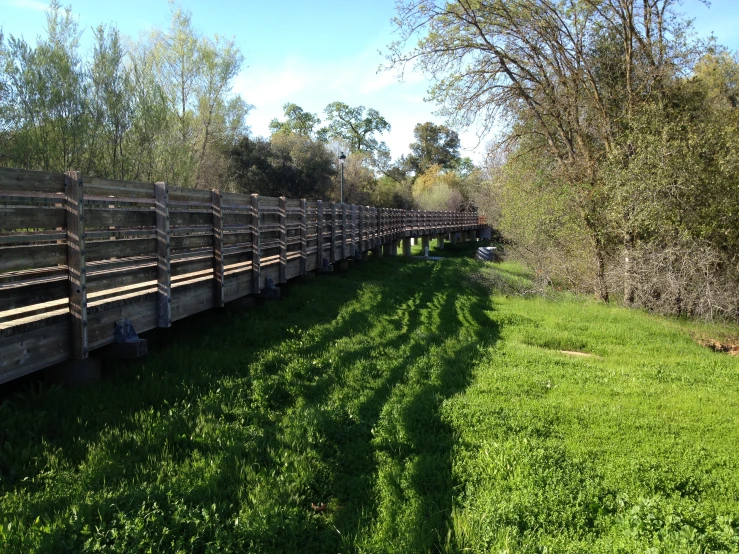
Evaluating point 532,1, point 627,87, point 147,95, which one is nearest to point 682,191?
point 627,87

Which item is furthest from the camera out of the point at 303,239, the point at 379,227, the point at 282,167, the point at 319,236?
the point at 282,167

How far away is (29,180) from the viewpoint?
3.88m

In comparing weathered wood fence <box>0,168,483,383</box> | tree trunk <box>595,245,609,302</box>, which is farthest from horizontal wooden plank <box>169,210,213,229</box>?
tree trunk <box>595,245,609,302</box>

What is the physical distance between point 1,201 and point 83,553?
2538 mm

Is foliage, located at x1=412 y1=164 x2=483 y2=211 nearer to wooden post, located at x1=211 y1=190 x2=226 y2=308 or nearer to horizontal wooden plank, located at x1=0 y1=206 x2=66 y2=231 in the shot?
wooden post, located at x1=211 y1=190 x2=226 y2=308

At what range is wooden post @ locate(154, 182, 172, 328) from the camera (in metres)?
5.39

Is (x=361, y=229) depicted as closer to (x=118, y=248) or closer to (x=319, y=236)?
(x=319, y=236)

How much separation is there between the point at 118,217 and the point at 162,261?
2.32 feet

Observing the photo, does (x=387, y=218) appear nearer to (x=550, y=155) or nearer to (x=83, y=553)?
(x=550, y=155)

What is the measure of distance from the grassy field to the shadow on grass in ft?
0.05

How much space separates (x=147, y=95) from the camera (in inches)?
845

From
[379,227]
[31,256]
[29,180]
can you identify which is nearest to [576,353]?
[31,256]

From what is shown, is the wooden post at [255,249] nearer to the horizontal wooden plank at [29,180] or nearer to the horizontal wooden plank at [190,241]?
the horizontal wooden plank at [190,241]

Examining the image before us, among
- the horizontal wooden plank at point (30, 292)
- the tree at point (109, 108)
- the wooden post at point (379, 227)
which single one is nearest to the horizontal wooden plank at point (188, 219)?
the horizontal wooden plank at point (30, 292)
